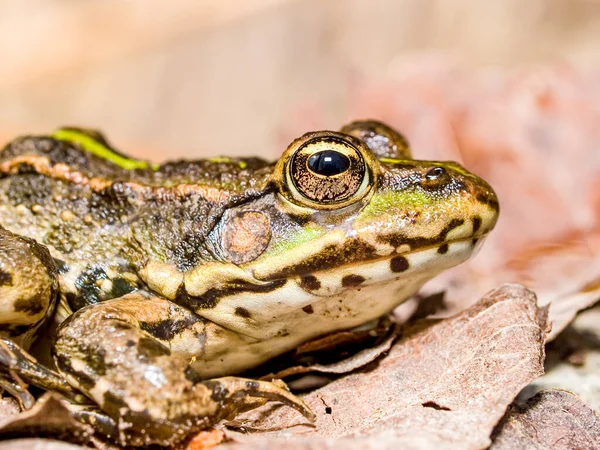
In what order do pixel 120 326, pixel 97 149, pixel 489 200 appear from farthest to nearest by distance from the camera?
1. pixel 97 149
2. pixel 489 200
3. pixel 120 326

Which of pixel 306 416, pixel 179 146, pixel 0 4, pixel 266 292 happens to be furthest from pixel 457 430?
pixel 0 4

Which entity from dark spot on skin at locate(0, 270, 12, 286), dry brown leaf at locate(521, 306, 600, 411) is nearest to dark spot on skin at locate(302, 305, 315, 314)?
dry brown leaf at locate(521, 306, 600, 411)

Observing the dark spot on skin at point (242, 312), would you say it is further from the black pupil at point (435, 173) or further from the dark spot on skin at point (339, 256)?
the black pupil at point (435, 173)

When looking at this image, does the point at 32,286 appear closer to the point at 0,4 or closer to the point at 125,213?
the point at 125,213

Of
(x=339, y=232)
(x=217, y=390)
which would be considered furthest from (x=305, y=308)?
(x=217, y=390)

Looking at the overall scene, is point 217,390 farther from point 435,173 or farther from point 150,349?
point 435,173

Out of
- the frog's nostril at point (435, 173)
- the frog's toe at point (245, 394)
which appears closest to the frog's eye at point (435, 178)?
the frog's nostril at point (435, 173)
